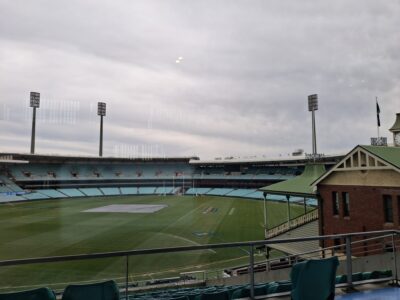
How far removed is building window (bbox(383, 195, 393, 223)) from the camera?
14180 mm

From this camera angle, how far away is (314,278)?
3879 mm

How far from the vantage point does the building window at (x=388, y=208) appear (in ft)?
46.5

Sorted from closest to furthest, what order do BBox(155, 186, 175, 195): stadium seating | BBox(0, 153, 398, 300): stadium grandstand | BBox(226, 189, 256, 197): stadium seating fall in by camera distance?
BBox(0, 153, 398, 300): stadium grandstand < BBox(226, 189, 256, 197): stadium seating < BBox(155, 186, 175, 195): stadium seating

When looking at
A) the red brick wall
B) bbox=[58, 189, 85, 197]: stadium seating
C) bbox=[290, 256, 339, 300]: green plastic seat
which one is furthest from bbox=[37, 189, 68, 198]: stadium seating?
bbox=[290, 256, 339, 300]: green plastic seat

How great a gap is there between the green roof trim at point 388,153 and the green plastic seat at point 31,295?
14469 mm

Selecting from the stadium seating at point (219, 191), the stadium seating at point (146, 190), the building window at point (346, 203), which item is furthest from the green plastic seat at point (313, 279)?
the stadium seating at point (146, 190)

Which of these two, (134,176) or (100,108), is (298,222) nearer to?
(134,176)

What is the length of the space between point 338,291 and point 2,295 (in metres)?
4.94

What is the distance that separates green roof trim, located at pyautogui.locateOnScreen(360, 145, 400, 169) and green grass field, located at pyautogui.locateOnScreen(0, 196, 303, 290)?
1069cm

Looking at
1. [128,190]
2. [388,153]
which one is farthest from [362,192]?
[128,190]

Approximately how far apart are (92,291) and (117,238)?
87.4ft

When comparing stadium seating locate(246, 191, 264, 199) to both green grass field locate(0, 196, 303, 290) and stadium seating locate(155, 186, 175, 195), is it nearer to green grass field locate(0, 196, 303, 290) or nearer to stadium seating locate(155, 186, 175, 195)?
green grass field locate(0, 196, 303, 290)

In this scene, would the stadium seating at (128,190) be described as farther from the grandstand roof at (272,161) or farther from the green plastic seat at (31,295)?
the green plastic seat at (31,295)

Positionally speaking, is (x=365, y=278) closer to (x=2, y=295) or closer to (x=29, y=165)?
(x=2, y=295)
